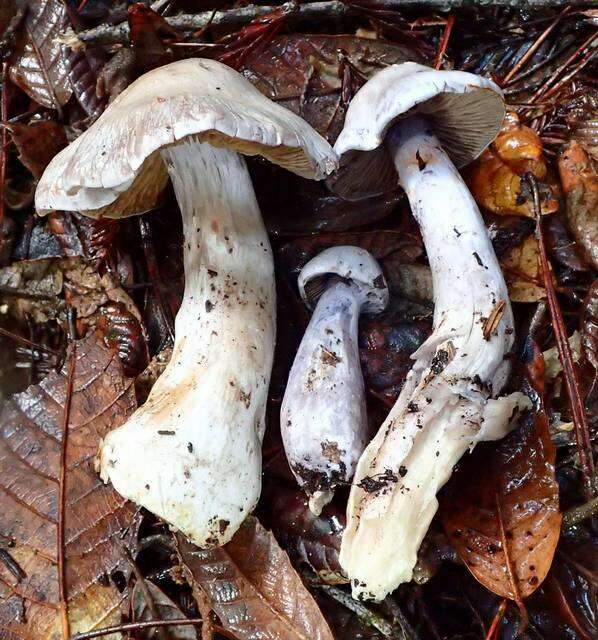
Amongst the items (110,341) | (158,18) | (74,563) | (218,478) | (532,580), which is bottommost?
(532,580)

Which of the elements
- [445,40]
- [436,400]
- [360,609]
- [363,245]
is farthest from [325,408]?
[445,40]

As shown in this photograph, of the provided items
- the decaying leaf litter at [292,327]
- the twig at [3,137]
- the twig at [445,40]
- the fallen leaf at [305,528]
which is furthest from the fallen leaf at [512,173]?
the twig at [3,137]

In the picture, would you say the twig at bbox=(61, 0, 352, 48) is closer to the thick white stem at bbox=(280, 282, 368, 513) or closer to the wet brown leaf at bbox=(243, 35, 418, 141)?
the wet brown leaf at bbox=(243, 35, 418, 141)

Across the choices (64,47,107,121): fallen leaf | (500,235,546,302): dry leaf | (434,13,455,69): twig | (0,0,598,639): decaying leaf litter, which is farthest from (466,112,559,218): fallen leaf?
(64,47,107,121): fallen leaf

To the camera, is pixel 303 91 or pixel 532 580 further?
pixel 303 91

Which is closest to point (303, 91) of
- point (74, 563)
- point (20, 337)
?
point (20, 337)

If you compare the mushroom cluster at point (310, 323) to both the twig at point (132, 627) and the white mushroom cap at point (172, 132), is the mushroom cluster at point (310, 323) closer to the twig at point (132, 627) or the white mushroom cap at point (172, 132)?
the white mushroom cap at point (172, 132)

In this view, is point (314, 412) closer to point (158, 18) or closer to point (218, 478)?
point (218, 478)
